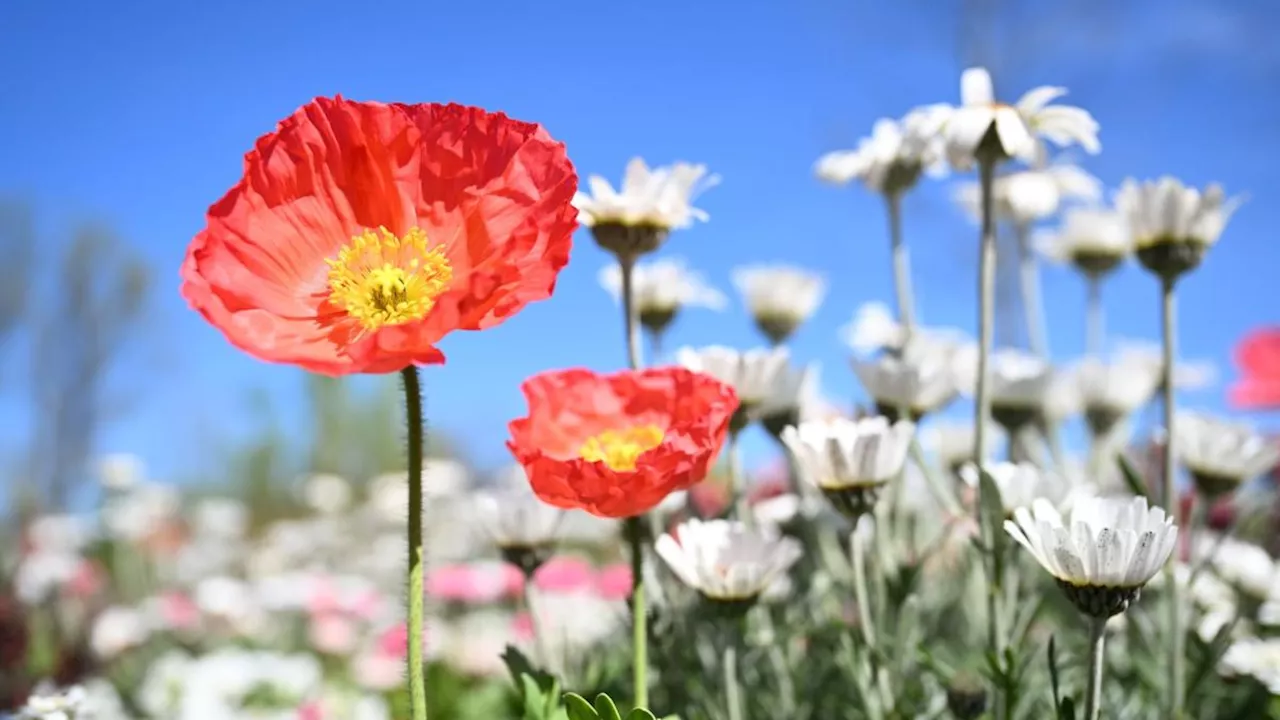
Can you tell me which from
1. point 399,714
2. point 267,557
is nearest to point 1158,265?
point 399,714

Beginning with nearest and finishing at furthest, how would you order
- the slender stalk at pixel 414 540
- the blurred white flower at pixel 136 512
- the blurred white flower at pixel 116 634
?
the slender stalk at pixel 414 540, the blurred white flower at pixel 116 634, the blurred white flower at pixel 136 512

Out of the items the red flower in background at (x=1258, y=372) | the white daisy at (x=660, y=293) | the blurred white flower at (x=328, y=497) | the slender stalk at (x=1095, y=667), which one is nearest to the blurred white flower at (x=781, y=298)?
the white daisy at (x=660, y=293)

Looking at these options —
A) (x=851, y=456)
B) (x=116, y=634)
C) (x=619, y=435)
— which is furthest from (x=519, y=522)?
(x=116, y=634)

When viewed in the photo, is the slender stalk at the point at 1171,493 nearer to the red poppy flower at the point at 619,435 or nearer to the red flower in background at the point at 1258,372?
the red poppy flower at the point at 619,435

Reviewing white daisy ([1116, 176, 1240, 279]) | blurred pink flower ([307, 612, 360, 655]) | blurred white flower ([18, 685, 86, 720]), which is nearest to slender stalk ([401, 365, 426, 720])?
blurred white flower ([18, 685, 86, 720])

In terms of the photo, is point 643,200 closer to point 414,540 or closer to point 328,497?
point 414,540

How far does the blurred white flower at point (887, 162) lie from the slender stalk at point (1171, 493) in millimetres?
315

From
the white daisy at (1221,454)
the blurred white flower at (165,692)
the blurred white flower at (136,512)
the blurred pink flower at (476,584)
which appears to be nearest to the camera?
the white daisy at (1221,454)

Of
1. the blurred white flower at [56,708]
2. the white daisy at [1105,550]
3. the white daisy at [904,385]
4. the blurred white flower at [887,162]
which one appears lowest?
the blurred white flower at [56,708]

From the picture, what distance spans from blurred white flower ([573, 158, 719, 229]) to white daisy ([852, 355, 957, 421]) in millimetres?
322

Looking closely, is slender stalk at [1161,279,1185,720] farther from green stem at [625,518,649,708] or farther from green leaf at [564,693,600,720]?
green leaf at [564,693,600,720]

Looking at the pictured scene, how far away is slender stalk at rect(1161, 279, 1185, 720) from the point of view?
48.6 inches

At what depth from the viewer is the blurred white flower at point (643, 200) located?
124 cm

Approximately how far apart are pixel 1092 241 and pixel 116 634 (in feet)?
8.57
